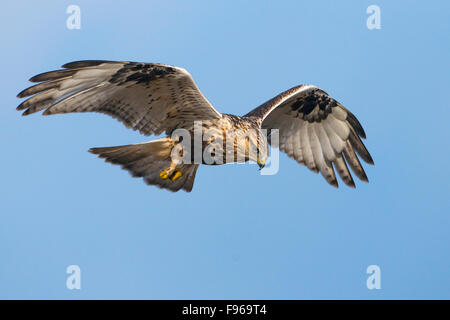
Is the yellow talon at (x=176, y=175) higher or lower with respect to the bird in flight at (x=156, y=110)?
lower

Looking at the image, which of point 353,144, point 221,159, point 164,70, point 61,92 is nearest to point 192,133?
point 221,159

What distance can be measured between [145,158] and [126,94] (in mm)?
1233

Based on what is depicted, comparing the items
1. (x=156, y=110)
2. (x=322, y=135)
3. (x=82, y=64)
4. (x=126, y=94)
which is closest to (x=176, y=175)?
(x=156, y=110)

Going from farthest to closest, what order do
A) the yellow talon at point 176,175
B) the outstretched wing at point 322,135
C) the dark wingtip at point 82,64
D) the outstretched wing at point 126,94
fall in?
1. the outstretched wing at point 322,135
2. the yellow talon at point 176,175
3. the outstretched wing at point 126,94
4. the dark wingtip at point 82,64

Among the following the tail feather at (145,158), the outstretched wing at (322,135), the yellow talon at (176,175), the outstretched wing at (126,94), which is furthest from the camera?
the outstretched wing at (322,135)

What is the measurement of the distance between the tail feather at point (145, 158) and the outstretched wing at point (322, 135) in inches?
94.0

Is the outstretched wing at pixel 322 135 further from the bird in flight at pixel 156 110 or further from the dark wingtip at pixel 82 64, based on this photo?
the dark wingtip at pixel 82 64

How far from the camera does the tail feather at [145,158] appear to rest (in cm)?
932

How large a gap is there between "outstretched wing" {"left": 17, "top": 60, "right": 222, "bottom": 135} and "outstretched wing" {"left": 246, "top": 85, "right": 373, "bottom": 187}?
2733 mm

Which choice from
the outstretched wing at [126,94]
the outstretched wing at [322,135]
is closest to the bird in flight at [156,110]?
the outstretched wing at [126,94]

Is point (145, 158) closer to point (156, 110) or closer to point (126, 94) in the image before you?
point (156, 110)

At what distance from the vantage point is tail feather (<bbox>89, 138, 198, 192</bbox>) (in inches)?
367

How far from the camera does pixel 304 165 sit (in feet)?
37.5
